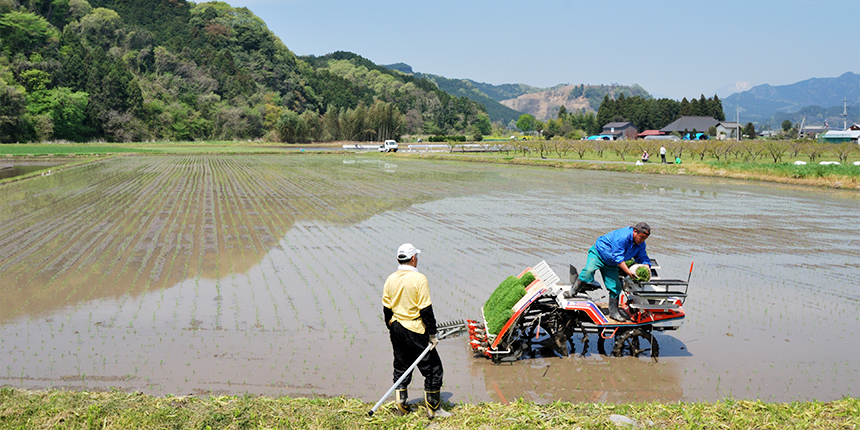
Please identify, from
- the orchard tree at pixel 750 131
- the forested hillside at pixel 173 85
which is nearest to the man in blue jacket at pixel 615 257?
the forested hillside at pixel 173 85

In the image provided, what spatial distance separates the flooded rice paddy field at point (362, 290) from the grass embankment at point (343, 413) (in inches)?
18.2

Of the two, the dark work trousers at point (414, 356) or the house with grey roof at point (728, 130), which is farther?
the house with grey roof at point (728, 130)

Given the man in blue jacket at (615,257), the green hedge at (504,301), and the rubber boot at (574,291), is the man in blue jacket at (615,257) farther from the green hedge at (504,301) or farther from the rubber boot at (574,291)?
the green hedge at (504,301)

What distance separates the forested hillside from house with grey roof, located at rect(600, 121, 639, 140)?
35885 millimetres

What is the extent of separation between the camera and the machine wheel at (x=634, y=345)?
21.8 feet

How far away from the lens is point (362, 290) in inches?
366

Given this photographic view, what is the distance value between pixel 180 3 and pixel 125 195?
504 ft

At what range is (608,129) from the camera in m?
118

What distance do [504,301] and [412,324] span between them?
5.36 feet

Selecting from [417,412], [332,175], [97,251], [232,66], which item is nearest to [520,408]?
[417,412]

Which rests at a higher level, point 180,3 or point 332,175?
point 180,3

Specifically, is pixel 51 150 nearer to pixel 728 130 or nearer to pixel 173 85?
pixel 173 85

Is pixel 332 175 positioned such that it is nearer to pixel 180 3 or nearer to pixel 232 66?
pixel 232 66

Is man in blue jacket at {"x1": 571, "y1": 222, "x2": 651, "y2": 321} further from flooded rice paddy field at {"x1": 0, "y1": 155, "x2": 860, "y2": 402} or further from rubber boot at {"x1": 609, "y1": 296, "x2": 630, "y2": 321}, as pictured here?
flooded rice paddy field at {"x1": 0, "y1": 155, "x2": 860, "y2": 402}
